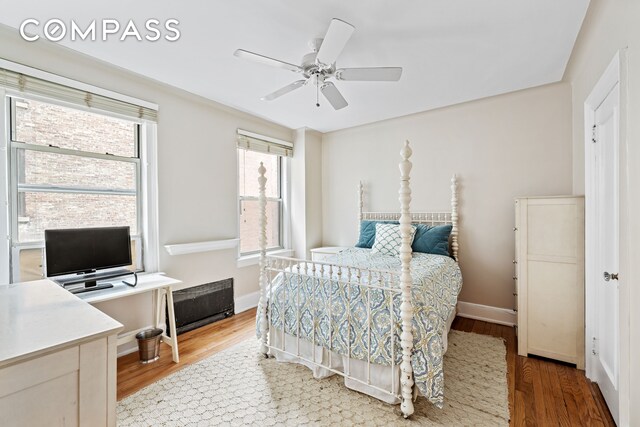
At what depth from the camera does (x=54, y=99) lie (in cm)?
220

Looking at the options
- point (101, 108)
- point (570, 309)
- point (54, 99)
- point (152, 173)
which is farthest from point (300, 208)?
point (570, 309)

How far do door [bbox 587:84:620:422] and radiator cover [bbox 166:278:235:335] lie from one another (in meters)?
3.35

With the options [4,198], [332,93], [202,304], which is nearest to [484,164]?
[332,93]

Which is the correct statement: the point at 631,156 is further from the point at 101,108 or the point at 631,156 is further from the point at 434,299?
the point at 101,108

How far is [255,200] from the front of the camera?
392 centimetres

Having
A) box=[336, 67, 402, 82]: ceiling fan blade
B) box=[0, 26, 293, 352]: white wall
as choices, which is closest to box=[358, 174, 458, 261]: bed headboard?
box=[0, 26, 293, 352]: white wall

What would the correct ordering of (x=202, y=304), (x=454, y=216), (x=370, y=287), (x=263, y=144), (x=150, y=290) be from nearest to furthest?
(x=370, y=287) < (x=150, y=290) < (x=202, y=304) < (x=454, y=216) < (x=263, y=144)

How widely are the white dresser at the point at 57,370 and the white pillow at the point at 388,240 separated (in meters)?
2.67

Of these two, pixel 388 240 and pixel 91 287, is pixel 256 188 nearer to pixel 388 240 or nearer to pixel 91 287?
pixel 388 240

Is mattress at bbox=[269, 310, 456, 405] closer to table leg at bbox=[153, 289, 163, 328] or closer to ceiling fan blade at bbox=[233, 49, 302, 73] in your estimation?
table leg at bbox=[153, 289, 163, 328]

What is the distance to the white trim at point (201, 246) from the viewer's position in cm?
289

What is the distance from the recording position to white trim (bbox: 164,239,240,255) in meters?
2.89

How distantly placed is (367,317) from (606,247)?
1.64 meters

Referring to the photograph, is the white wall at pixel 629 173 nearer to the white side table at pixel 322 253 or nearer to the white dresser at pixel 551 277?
the white dresser at pixel 551 277
